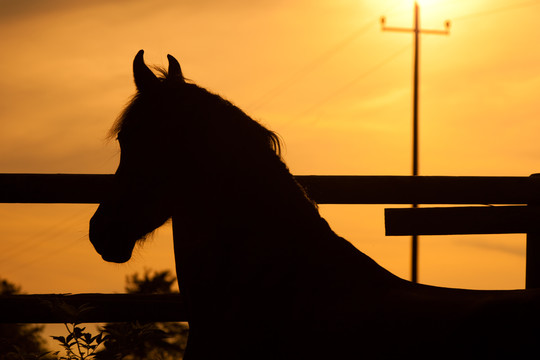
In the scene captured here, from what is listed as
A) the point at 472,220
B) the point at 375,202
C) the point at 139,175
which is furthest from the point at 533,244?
the point at 139,175

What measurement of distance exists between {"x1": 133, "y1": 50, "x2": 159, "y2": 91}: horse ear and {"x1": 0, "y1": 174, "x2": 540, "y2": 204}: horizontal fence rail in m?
1.37

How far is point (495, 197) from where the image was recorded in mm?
4582

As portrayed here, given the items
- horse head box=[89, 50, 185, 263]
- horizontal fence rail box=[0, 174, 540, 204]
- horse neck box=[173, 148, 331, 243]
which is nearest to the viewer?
horse neck box=[173, 148, 331, 243]

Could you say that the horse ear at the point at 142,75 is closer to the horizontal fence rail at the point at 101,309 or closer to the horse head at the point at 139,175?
the horse head at the point at 139,175

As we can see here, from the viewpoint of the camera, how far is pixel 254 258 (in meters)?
2.57

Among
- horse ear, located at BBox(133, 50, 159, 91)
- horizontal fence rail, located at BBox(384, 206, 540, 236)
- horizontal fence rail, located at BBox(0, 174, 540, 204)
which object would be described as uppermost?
horse ear, located at BBox(133, 50, 159, 91)

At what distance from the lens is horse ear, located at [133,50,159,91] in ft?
10.1

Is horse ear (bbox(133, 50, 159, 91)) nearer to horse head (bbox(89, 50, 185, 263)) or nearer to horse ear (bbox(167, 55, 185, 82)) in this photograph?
horse head (bbox(89, 50, 185, 263))

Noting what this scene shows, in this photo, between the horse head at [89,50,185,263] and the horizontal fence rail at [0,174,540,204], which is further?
the horizontal fence rail at [0,174,540,204]

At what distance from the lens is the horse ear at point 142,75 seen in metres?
3.07

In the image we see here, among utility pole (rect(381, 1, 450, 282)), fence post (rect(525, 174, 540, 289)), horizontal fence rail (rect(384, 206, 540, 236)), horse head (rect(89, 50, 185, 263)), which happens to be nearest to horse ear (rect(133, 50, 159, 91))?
horse head (rect(89, 50, 185, 263))

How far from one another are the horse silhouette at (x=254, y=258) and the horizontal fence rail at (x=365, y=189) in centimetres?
129

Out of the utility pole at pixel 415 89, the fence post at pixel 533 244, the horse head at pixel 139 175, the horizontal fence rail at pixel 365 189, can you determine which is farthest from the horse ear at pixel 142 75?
the utility pole at pixel 415 89

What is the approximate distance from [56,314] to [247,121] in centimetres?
205
